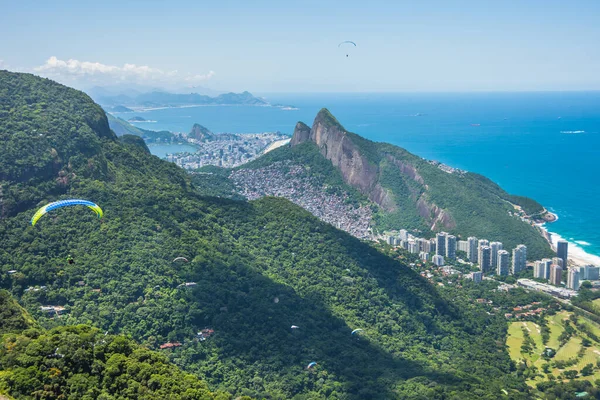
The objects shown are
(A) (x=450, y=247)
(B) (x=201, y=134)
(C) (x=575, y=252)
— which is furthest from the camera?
(B) (x=201, y=134)

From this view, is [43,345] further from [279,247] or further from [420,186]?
[420,186]


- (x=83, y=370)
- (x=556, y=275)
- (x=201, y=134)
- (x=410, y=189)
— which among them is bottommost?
(x=556, y=275)

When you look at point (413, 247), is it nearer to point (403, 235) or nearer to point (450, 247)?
point (403, 235)

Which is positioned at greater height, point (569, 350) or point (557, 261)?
point (557, 261)

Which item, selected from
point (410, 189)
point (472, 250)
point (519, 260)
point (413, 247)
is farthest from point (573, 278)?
point (410, 189)

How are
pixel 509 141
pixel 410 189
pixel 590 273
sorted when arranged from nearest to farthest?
pixel 590 273
pixel 410 189
pixel 509 141

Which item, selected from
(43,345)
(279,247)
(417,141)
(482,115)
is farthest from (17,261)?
(482,115)

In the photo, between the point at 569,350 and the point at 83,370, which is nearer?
the point at 83,370
